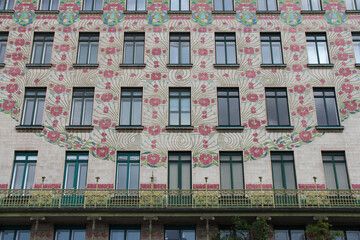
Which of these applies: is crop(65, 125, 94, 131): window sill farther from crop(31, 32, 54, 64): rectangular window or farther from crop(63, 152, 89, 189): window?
crop(31, 32, 54, 64): rectangular window

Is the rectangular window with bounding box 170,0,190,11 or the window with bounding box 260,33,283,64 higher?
the rectangular window with bounding box 170,0,190,11

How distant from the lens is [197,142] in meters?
25.9

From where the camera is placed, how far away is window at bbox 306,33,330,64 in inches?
1111

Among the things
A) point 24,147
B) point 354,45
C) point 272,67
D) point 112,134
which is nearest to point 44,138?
point 24,147

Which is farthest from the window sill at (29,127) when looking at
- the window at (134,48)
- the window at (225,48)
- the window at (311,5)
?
the window at (311,5)

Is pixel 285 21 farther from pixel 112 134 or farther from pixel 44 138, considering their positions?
pixel 44 138

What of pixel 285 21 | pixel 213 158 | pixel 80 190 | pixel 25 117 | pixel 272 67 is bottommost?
pixel 80 190

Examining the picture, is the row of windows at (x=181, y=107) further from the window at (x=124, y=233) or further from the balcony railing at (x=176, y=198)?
the window at (x=124, y=233)

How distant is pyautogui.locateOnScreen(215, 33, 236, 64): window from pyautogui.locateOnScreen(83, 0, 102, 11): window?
7.90 metres

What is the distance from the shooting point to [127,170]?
25422mm

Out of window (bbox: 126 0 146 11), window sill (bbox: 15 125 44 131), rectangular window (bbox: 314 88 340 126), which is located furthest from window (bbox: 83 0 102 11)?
rectangular window (bbox: 314 88 340 126)

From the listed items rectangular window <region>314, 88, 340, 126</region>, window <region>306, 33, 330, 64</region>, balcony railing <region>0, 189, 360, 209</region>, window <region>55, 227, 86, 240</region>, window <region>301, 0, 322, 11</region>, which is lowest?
window <region>55, 227, 86, 240</region>

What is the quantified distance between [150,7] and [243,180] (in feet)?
41.7

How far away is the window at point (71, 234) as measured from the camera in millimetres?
23469
